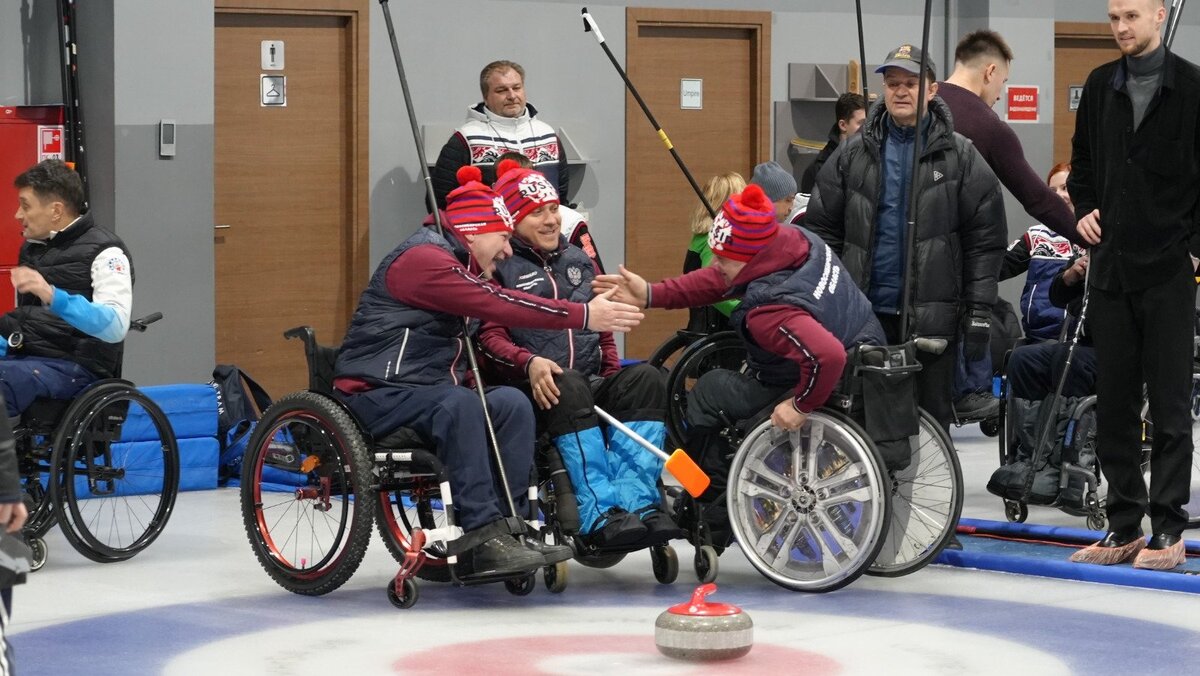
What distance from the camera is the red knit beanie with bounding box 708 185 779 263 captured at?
15.4ft

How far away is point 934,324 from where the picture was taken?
16.5ft

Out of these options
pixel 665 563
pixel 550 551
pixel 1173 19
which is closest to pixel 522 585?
Result: pixel 550 551

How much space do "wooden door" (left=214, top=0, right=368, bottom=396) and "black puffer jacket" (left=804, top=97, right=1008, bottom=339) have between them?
12.8ft

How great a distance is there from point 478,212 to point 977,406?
7.55 feet

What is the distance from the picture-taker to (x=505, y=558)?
14.7 feet

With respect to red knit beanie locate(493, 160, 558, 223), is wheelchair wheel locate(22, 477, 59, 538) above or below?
below

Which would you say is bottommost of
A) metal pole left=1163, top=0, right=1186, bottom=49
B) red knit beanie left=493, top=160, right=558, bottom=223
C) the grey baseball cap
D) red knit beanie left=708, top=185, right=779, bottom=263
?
red knit beanie left=708, top=185, right=779, bottom=263

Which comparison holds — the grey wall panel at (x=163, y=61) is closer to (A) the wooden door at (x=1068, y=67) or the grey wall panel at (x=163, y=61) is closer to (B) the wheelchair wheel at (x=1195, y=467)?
(B) the wheelchair wheel at (x=1195, y=467)

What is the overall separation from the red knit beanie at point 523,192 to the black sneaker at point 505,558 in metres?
0.91

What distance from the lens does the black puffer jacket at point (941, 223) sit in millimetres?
5008

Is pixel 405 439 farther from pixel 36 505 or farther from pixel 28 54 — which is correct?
pixel 28 54

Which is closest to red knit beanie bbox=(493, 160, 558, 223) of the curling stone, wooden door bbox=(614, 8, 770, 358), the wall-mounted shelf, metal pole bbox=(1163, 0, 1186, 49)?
the curling stone

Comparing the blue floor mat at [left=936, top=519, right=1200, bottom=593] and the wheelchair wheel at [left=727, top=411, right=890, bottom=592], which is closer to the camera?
the wheelchair wheel at [left=727, top=411, right=890, bottom=592]

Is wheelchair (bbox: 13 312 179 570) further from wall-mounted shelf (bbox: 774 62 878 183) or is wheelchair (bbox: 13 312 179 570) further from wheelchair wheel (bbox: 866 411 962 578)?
wall-mounted shelf (bbox: 774 62 878 183)
